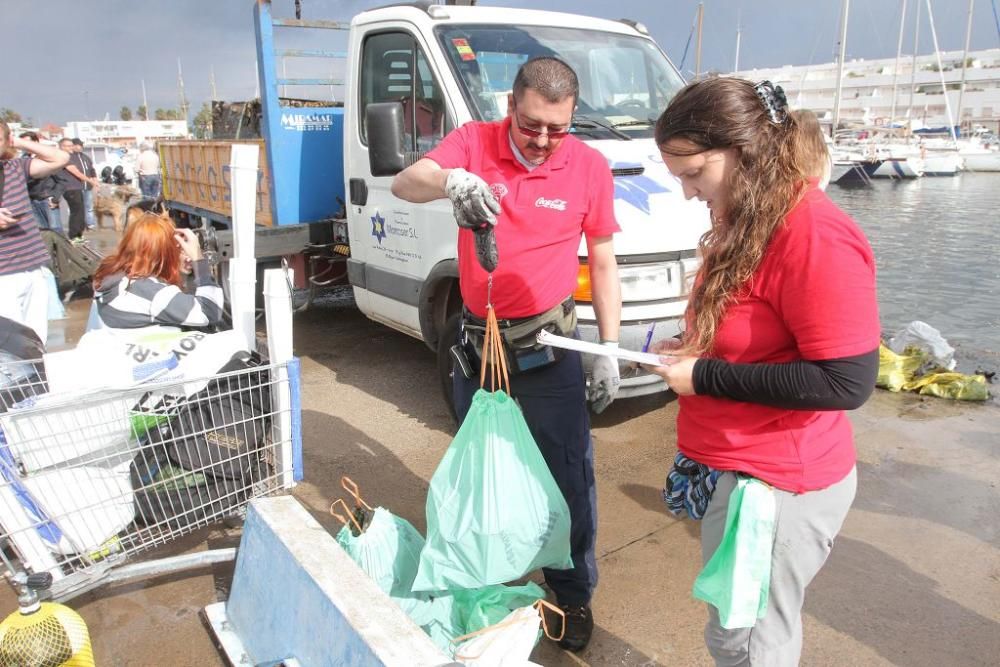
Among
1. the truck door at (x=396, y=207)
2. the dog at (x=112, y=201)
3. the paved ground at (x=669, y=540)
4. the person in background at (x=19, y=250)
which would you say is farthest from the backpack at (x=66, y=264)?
the dog at (x=112, y=201)

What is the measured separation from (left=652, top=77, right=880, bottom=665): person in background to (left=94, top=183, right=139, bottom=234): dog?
16084mm

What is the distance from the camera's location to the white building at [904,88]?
71938mm

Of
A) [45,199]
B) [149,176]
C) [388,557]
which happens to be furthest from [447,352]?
[149,176]

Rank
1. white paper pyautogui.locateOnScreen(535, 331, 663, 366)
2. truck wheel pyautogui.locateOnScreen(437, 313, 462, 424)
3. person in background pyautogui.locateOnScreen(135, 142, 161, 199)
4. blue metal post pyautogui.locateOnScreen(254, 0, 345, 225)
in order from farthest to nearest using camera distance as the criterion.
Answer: person in background pyautogui.locateOnScreen(135, 142, 161, 199)
blue metal post pyautogui.locateOnScreen(254, 0, 345, 225)
truck wheel pyautogui.locateOnScreen(437, 313, 462, 424)
white paper pyautogui.locateOnScreen(535, 331, 663, 366)

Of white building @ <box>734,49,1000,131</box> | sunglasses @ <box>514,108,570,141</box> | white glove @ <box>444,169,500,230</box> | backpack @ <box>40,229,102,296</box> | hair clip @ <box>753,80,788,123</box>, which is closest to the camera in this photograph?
hair clip @ <box>753,80,788,123</box>

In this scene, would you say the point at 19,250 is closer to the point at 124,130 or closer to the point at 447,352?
the point at 447,352

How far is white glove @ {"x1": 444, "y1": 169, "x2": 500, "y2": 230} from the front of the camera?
2.00 m

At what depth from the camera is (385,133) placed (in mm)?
3836

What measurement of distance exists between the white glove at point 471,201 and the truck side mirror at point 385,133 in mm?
1909

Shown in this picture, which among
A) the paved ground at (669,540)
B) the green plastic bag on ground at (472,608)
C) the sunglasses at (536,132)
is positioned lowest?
the paved ground at (669,540)

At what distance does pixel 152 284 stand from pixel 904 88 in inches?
3803

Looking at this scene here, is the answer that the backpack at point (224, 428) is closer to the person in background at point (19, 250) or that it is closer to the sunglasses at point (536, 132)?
the sunglasses at point (536, 132)

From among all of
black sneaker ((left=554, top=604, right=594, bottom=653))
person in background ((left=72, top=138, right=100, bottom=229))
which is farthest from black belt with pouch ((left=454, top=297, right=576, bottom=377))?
person in background ((left=72, top=138, right=100, bottom=229))

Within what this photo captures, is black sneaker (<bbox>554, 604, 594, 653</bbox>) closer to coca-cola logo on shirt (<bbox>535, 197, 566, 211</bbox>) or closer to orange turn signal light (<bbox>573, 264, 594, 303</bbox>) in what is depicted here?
coca-cola logo on shirt (<bbox>535, 197, 566, 211</bbox>)
